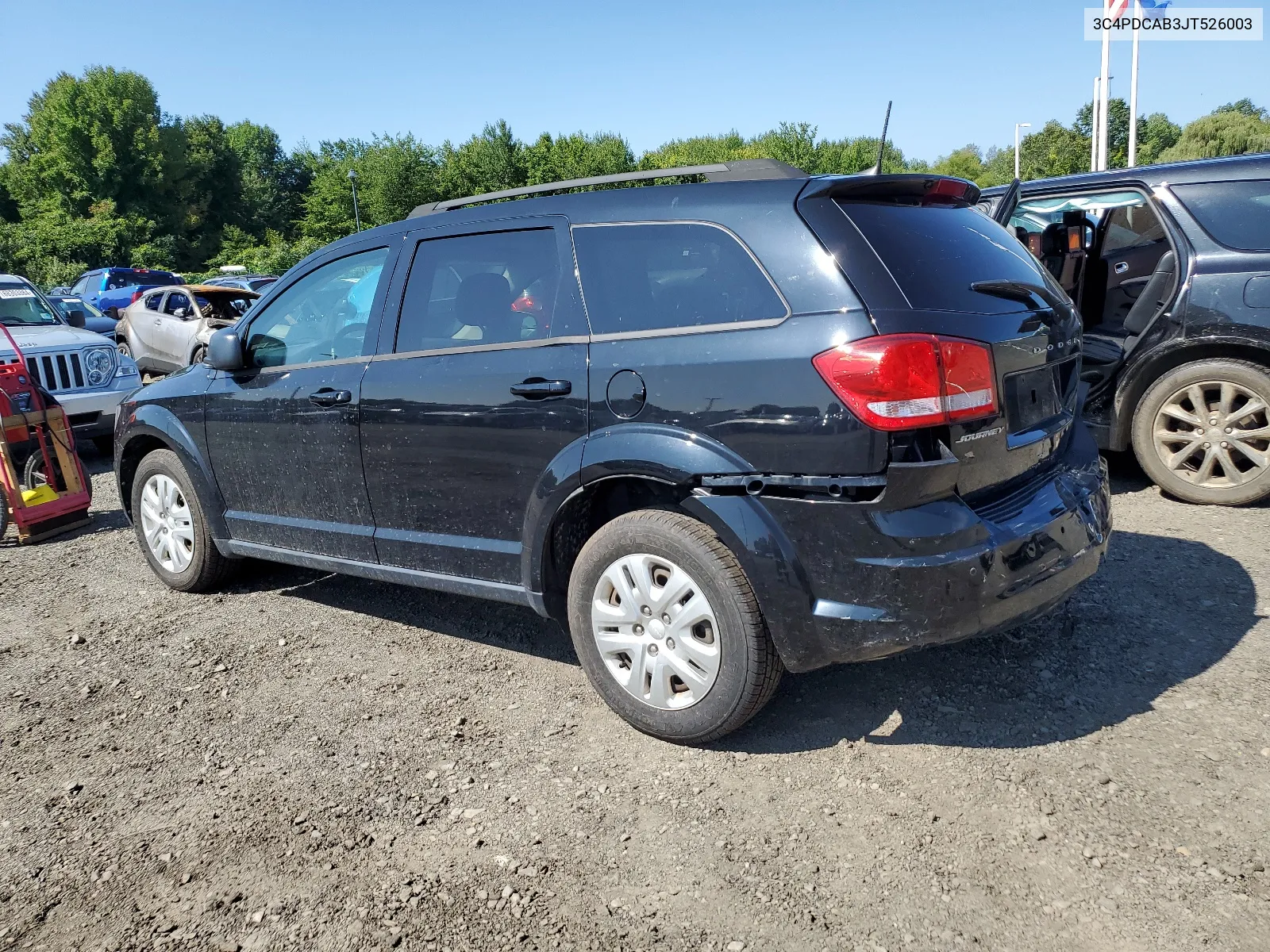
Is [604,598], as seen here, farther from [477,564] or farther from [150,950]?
[150,950]

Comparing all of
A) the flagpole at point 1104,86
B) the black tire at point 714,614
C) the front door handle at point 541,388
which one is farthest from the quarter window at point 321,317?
the flagpole at point 1104,86

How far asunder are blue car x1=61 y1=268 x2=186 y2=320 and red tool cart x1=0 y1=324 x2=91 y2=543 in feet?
65.8

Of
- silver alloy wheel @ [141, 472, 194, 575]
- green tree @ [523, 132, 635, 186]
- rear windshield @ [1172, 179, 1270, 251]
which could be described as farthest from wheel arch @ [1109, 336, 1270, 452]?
green tree @ [523, 132, 635, 186]

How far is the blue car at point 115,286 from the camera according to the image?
25.1 m

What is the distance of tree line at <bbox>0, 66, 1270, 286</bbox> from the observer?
58.5m

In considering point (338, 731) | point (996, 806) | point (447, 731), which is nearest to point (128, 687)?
point (338, 731)

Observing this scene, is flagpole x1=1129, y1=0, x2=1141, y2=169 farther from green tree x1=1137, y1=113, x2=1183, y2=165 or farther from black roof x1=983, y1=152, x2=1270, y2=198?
green tree x1=1137, y1=113, x2=1183, y2=165

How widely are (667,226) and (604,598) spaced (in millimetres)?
1306

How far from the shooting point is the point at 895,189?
3.20m

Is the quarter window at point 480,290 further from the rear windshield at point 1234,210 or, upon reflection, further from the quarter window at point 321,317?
the rear windshield at point 1234,210

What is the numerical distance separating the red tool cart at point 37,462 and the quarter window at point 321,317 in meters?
2.96

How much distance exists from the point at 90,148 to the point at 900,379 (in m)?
76.7

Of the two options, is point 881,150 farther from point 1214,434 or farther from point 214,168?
point 214,168

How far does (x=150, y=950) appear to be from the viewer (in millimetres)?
2383
